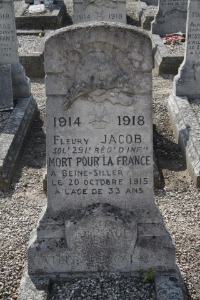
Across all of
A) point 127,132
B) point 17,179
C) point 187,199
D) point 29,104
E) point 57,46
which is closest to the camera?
point 57,46

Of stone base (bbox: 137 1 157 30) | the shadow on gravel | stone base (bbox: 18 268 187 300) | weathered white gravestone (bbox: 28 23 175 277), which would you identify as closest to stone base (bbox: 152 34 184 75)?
stone base (bbox: 137 1 157 30)

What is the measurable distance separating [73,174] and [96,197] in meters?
0.34

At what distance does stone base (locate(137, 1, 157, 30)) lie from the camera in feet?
50.1

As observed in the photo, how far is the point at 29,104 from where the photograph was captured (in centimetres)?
995

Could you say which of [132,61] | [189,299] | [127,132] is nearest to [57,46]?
[132,61]

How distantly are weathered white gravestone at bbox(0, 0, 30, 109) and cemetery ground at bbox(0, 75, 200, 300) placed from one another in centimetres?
69

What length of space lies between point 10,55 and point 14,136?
2280mm

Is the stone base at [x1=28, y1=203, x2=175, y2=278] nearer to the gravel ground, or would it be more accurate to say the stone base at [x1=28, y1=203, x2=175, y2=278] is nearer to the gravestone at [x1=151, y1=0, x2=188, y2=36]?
the gravel ground

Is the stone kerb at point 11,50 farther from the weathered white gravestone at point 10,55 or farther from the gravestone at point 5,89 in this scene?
the gravestone at point 5,89

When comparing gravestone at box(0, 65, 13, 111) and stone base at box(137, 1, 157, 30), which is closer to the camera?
gravestone at box(0, 65, 13, 111)

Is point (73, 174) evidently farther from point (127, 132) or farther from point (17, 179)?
point (17, 179)

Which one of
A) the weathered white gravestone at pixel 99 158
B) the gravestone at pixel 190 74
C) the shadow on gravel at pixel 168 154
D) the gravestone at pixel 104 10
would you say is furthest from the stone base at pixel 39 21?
the weathered white gravestone at pixel 99 158

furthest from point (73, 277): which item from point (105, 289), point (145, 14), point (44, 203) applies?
point (145, 14)

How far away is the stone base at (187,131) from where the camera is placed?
7.80 metres
